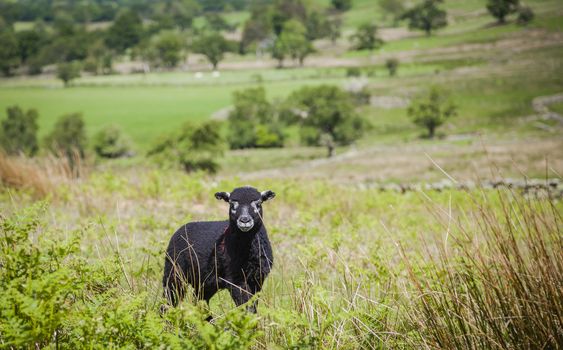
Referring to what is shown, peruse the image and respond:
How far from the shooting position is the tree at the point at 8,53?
10581cm

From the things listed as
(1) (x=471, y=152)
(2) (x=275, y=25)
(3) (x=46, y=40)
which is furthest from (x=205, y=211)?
(2) (x=275, y=25)

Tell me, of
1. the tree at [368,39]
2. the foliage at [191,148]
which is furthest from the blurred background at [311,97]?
the tree at [368,39]

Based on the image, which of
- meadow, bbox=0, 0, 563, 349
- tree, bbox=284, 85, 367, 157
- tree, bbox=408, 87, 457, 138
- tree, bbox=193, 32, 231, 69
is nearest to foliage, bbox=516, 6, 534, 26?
meadow, bbox=0, 0, 563, 349

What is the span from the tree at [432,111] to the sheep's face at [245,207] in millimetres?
65166

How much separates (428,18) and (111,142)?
107 meters

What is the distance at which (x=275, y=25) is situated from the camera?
576 feet

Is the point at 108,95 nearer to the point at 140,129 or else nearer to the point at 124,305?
the point at 140,129

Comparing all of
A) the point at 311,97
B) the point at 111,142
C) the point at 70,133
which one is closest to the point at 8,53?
the point at 70,133

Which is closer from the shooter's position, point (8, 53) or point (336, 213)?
point (336, 213)

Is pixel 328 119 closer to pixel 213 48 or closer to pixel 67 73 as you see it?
pixel 67 73

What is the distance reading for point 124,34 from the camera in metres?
A: 147

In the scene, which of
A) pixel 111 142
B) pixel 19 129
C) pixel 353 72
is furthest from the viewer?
pixel 353 72

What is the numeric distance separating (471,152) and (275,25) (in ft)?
478

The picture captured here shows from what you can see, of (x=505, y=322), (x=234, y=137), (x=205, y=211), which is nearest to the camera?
(x=505, y=322)
